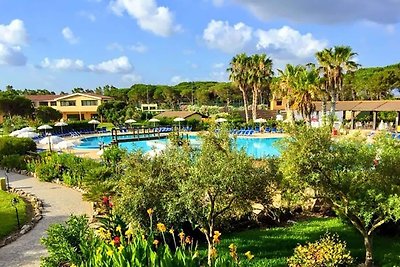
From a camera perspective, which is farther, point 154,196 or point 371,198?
point 154,196

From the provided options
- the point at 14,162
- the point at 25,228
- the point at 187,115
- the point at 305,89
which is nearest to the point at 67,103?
the point at 187,115

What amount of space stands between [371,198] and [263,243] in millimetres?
4263

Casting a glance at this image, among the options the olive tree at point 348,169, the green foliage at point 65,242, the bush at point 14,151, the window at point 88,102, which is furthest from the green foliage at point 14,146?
the window at point 88,102

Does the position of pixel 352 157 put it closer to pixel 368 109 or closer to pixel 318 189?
pixel 318 189

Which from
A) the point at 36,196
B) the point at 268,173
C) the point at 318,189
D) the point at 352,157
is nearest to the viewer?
the point at 352,157

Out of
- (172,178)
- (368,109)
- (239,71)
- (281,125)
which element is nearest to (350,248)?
(281,125)

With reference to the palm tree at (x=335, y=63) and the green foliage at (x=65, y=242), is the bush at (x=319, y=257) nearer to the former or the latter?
the green foliage at (x=65, y=242)

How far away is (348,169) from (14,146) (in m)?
27.4

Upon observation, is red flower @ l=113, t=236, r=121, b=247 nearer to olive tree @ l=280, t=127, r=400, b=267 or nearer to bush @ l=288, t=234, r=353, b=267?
olive tree @ l=280, t=127, r=400, b=267

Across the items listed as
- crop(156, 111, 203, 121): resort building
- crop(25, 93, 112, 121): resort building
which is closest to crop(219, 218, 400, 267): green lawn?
crop(156, 111, 203, 121): resort building

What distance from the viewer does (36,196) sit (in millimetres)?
20297

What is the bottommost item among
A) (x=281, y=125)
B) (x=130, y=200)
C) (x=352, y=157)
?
(x=130, y=200)

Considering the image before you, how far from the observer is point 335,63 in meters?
44.0

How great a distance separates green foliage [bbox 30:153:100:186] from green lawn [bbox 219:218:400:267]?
11.3 metres
